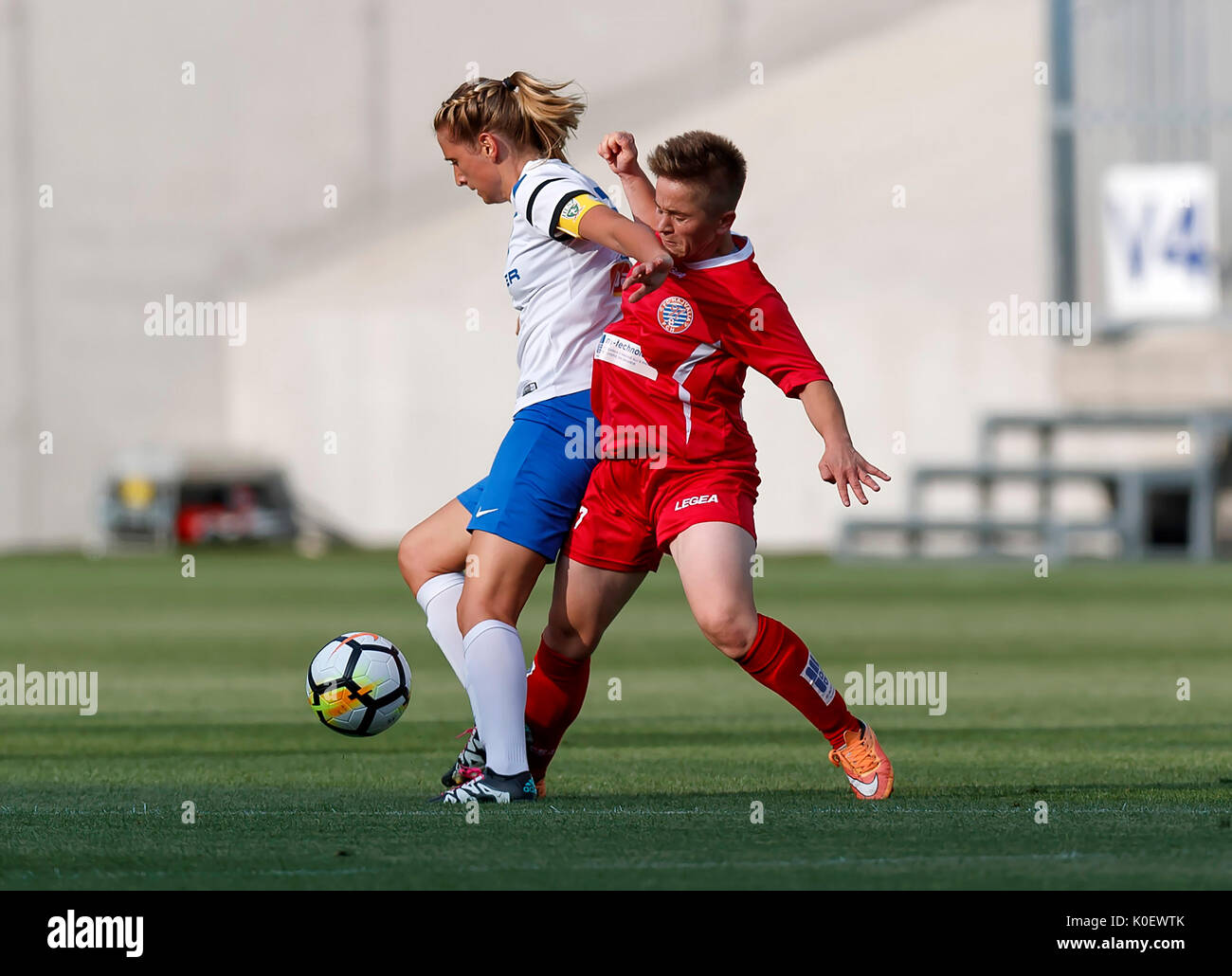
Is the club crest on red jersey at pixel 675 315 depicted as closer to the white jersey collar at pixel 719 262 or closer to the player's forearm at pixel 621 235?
the white jersey collar at pixel 719 262

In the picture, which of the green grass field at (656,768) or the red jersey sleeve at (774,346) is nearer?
the green grass field at (656,768)

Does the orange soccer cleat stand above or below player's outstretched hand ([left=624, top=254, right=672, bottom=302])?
below

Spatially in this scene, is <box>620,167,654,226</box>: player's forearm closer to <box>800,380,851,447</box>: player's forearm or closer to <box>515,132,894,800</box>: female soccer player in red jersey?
<box>515,132,894,800</box>: female soccer player in red jersey

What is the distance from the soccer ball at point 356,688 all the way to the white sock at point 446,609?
0.46 m

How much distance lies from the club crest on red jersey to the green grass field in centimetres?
125

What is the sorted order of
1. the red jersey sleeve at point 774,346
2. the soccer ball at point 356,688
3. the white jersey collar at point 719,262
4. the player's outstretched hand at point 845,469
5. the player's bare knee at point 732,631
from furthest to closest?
the soccer ball at point 356,688 → the white jersey collar at point 719,262 → the red jersey sleeve at point 774,346 → the player's bare knee at point 732,631 → the player's outstretched hand at point 845,469

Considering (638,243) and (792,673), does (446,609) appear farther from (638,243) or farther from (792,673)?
(638,243)

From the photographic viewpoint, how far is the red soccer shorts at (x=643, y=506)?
5.11m

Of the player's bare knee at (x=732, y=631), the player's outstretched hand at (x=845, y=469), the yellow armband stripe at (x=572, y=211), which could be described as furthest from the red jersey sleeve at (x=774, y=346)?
the player's bare knee at (x=732, y=631)

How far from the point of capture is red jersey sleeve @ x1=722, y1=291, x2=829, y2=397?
5.13 m

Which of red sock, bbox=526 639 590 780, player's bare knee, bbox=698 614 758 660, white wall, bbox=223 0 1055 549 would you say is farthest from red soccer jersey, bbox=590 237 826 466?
white wall, bbox=223 0 1055 549

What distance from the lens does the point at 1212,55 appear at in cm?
2564
